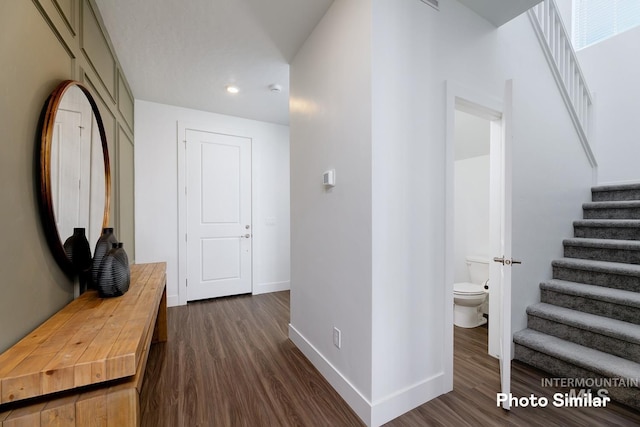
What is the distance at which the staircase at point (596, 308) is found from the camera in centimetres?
171

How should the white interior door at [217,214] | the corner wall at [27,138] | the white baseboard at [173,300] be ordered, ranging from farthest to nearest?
the white interior door at [217,214] < the white baseboard at [173,300] < the corner wall at [27,138]

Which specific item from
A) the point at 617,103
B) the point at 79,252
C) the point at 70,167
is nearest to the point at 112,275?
the point at 79,252

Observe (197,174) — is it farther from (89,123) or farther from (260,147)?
(89,123)

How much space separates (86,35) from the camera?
1586 mm

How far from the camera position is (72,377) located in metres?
0.81

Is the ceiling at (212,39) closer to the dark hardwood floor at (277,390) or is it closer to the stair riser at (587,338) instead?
the stair riser at (587,338)

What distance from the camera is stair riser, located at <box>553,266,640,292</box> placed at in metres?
1.97

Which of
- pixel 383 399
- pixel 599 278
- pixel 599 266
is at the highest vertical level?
pixel 599 266

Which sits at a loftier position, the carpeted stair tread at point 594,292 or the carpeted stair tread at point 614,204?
the carpeted stair tread at point 614,204

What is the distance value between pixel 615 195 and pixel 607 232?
1.80ft

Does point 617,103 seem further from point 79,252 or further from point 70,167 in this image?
point 79,252

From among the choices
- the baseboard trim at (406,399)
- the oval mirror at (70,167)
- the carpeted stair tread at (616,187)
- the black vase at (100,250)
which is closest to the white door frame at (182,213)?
the oval mirror at (70,167)

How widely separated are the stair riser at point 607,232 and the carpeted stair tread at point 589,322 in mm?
839

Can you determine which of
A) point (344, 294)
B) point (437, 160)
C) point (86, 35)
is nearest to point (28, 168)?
point (86, 35)
